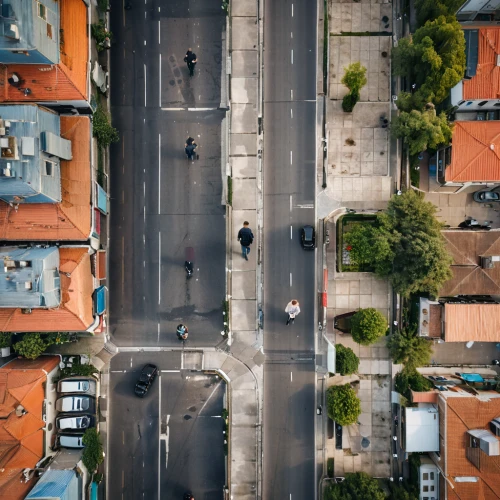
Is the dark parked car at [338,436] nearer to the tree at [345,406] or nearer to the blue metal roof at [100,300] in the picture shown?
the tree at [345,406]

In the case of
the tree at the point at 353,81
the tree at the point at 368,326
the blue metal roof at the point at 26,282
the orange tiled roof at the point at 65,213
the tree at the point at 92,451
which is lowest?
the tree at the point at 92,451

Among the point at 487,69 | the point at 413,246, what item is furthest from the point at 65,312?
the point at 487,69

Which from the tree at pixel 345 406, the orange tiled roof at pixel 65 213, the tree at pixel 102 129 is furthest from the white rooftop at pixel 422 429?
the tree at pixel 102 129

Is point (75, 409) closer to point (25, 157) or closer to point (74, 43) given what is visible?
point (25, 157)

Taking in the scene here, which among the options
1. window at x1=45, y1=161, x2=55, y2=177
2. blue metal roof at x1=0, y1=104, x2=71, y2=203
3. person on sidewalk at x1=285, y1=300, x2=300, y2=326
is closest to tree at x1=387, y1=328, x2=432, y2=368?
person on sidewalk at x1=285, y1=300, x2=300, y2=326

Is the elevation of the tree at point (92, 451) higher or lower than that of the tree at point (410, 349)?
lower
